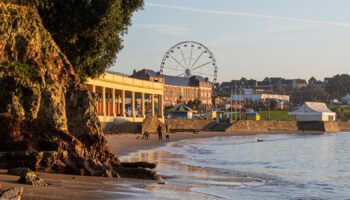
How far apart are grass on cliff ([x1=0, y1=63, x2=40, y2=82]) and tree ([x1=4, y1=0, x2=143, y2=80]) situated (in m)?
5.13

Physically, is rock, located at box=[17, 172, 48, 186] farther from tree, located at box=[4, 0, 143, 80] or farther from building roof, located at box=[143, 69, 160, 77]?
building roof, located at box=[143, 69, 160, 77]

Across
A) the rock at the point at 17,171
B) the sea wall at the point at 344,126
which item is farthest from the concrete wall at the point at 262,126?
the rock at the point at 17,171

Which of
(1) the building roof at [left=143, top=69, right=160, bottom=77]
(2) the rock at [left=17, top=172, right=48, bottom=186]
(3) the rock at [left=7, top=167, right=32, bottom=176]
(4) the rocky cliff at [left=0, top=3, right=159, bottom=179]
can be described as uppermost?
(1) the building roof at [left=143, top=69, right=160, bottom=77]

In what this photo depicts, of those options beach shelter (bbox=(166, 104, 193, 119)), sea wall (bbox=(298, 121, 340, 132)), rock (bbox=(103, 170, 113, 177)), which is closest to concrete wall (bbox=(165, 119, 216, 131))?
beach shelter (bbox=(166, 104, 193, 119))

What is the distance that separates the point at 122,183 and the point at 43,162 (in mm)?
2409

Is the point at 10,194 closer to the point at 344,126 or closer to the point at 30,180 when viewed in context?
the point at 30,180

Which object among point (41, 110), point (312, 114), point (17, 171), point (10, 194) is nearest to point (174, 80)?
point (312, 114)

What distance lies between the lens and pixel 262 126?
141 meters

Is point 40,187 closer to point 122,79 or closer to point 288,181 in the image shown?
point 288,181

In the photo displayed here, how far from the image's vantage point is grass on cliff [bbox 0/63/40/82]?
18375 millimetres

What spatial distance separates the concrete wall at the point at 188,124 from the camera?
106 metres

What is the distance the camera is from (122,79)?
260ft

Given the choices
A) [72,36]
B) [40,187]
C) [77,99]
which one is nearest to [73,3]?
[72,36]

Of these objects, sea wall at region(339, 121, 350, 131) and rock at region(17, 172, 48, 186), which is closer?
rock at region(17, 172, 48, 186)
